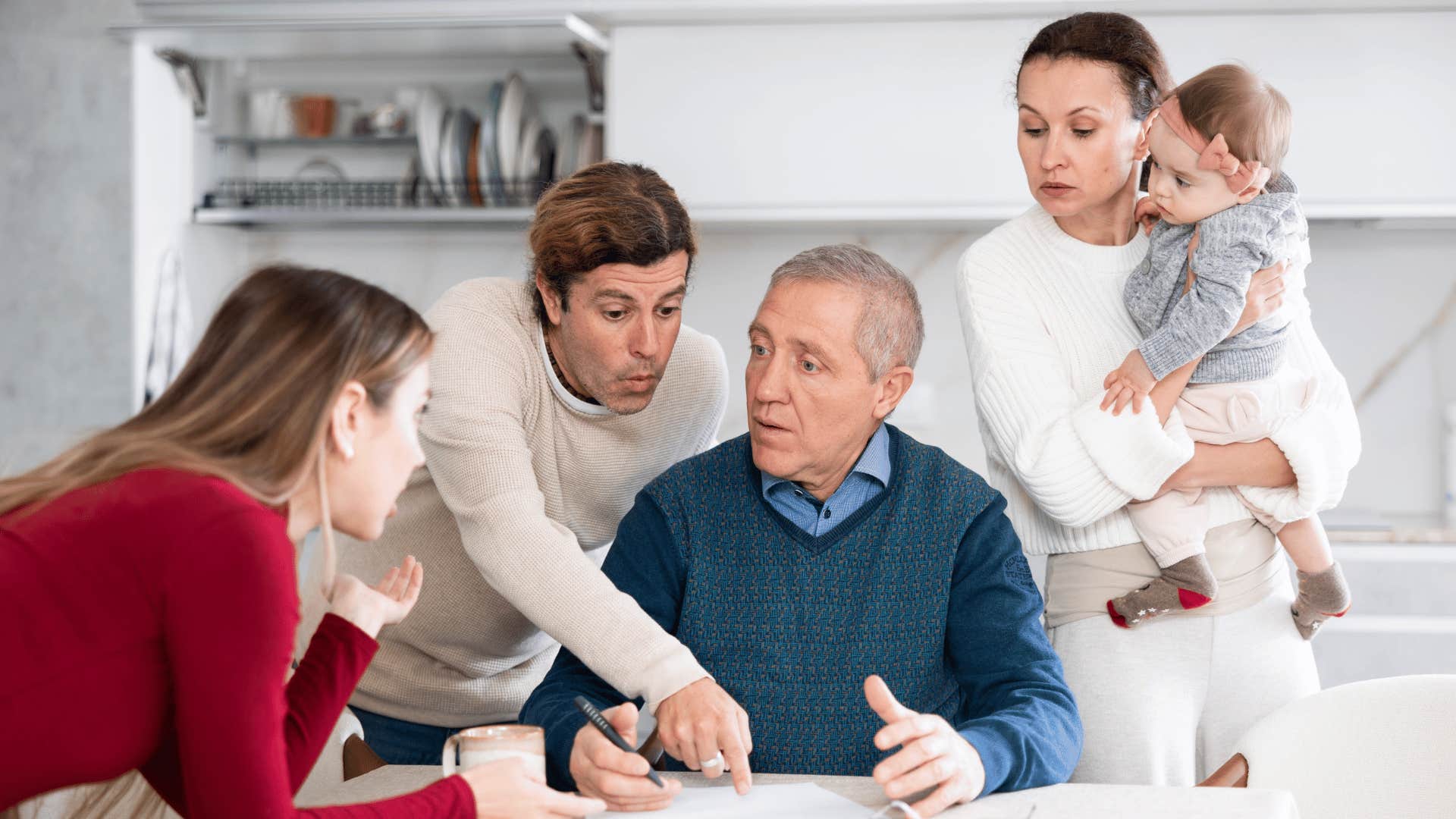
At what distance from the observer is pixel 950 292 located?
3299mm

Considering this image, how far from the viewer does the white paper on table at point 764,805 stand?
1.13m

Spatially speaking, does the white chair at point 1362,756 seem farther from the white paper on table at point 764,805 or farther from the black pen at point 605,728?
the black pen at point 605,728

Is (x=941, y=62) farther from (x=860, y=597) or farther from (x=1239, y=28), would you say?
(x=860, y=597)

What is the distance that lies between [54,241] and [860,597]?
2.52m

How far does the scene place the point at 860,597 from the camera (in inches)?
57.9

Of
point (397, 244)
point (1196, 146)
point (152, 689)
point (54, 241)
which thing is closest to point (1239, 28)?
point (1196, 146)

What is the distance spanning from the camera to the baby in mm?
1527

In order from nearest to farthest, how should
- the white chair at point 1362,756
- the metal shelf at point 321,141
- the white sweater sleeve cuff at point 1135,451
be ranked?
the white chair at point 1362,756 < the white sweater sleeve cuff at point 1135,451 < the metal shelf at point 321,141

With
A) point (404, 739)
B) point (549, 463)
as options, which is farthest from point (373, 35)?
point (404, 739)

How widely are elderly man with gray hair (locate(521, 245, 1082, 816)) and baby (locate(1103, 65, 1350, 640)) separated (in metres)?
0.23

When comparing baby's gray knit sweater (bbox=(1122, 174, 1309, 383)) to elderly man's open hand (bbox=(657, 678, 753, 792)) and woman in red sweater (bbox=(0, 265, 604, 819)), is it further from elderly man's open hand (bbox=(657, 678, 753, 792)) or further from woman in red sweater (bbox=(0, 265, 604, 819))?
woman in red sweater (bbox=(0, 265, 604, 819))

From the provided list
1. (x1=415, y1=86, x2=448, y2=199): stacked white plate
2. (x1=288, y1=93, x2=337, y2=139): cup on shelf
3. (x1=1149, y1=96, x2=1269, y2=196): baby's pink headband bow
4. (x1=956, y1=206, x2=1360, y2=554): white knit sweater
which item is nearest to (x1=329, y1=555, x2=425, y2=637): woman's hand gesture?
(x1=956, y1=206, x2=1360, y2=554): white knit sweater

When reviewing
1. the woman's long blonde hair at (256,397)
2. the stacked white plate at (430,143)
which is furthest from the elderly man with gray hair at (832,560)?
the stacked white plate at (430,143)

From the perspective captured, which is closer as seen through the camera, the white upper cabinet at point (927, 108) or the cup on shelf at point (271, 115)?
the white upper cabinet at point (927, 108)
